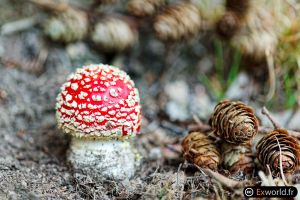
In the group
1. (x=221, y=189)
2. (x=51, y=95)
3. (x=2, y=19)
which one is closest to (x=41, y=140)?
(x=51, y=95)

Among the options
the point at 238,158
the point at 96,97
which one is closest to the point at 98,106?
the point at 96,97

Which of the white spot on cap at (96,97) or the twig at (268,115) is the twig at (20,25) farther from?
the twig at (268,115)

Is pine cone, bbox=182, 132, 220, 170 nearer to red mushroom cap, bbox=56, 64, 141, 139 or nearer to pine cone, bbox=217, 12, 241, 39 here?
red mushroom cap, bbox=56, 64, 141, 139

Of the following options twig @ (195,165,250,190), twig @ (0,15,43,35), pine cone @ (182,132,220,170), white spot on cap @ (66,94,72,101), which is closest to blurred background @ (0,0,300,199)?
twig @ (0,15,43,35)

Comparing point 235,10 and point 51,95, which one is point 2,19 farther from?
point 235,10

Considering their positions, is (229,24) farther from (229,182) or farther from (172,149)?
(229,182)

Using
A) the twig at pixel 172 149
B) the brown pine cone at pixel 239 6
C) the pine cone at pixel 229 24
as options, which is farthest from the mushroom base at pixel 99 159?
the brown pine cone at pixel 239 6
